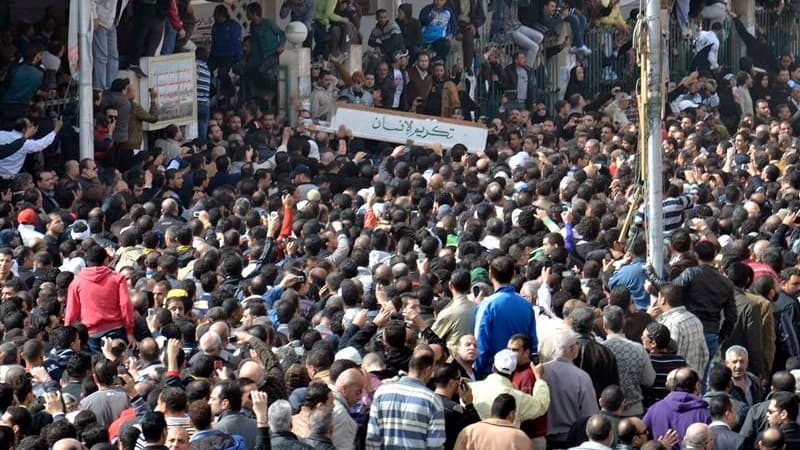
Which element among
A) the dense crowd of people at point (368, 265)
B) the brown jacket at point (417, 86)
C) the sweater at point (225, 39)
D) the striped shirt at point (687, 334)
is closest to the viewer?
the dense crowd of people at point (368, 265)

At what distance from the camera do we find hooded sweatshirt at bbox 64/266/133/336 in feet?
43.5

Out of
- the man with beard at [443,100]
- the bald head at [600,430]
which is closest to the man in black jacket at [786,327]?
the bald head at [600,430]

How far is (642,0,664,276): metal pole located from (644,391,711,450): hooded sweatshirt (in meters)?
3.25

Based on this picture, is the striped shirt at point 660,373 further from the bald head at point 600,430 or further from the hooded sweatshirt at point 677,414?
the bald head at point 600,430

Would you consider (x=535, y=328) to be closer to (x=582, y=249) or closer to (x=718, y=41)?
(x=582, y=249)

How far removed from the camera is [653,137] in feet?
46.9

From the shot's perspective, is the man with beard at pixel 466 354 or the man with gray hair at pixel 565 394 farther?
the man with beard at pixel 466 354

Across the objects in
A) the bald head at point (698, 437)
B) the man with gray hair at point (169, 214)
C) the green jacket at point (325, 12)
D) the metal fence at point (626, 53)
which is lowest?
the bald head at point (698, 437)

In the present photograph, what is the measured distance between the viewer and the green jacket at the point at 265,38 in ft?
80.6

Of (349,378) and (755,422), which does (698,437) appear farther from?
(349,378)

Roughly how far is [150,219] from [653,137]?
4428 millimetres

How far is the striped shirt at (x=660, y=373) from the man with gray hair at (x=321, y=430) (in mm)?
2494

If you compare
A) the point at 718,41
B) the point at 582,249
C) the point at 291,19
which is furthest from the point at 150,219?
the point at 718,41

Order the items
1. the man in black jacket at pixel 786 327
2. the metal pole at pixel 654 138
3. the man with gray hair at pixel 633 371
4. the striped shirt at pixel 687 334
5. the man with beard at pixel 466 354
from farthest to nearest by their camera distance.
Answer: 1. the metal pole at pixel 654 138
2. the man in black jacket at pixel 786 327
3. the striped shirt at pixel 687 334
4. the man with gray hair at pixel 633 371
5. the man with beard at pixel 466 354
